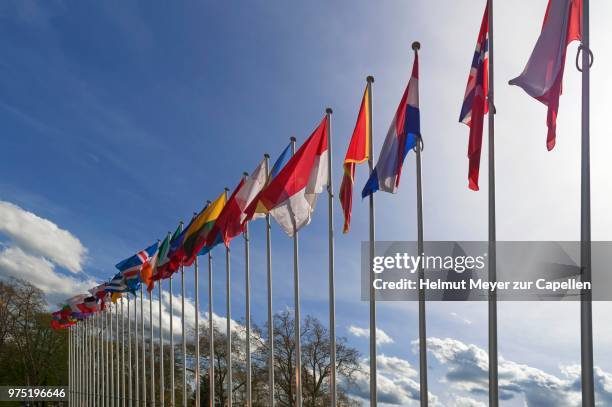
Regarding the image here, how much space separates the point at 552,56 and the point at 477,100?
6.14 ft

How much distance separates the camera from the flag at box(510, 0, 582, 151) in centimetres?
1142

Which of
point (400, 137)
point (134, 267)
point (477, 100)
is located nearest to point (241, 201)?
point (400, 137)

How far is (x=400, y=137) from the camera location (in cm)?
1477

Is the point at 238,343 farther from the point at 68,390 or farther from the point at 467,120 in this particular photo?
the point at 467,120

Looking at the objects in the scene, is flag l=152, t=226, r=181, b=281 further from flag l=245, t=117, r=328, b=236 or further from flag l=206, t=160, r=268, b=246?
flag l=245, t=117, r=328, b=236

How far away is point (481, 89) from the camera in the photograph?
13.2 meters

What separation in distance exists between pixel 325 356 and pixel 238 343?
32.2ft

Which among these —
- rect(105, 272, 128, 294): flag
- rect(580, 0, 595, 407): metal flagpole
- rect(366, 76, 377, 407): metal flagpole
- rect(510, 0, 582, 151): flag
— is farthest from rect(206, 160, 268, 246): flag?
rect(105, 272, 128, 294): flag

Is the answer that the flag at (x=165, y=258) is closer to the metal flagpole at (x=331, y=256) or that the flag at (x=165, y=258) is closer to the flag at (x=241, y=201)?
the flag at (x=241, y=201)

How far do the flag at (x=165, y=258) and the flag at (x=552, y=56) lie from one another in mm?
17373

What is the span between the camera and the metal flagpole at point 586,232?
32.7 feet

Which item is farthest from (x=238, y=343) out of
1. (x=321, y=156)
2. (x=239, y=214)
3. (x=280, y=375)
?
(x=321, y=156)

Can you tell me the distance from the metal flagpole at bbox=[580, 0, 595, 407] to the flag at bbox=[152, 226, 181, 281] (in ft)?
59.9

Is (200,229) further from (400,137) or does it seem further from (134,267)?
(134,267)
